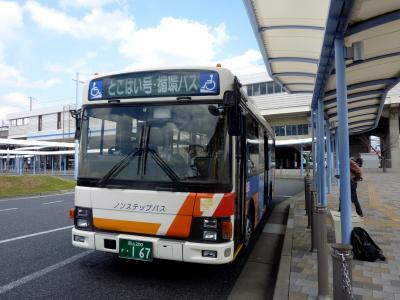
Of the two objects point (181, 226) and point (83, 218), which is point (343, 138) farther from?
point (83, 218)

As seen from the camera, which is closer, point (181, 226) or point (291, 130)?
point (181, 226)

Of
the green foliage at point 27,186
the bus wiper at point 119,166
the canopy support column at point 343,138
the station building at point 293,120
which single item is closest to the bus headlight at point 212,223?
the bus wiper at point 119,166

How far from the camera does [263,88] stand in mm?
45781

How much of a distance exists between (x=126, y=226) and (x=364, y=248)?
3.52m

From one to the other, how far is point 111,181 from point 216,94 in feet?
6.13

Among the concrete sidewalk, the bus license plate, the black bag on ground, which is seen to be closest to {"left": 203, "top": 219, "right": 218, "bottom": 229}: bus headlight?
the bus license plate

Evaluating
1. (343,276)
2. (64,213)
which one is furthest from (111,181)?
(64,213)

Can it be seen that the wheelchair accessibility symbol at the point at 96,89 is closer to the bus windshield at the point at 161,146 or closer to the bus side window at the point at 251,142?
the bus windshield at the point at 161,146

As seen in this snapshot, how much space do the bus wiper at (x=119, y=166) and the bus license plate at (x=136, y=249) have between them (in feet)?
2.80

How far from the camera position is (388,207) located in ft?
33.5

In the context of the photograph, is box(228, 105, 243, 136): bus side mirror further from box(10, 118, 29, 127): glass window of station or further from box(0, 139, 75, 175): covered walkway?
box(10, 118, 29, 127): glass window of station

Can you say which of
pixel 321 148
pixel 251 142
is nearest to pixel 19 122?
pixel 321 148

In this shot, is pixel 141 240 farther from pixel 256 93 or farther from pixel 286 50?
pixel 256 93

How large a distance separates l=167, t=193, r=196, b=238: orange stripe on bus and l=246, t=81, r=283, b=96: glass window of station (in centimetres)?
4239
